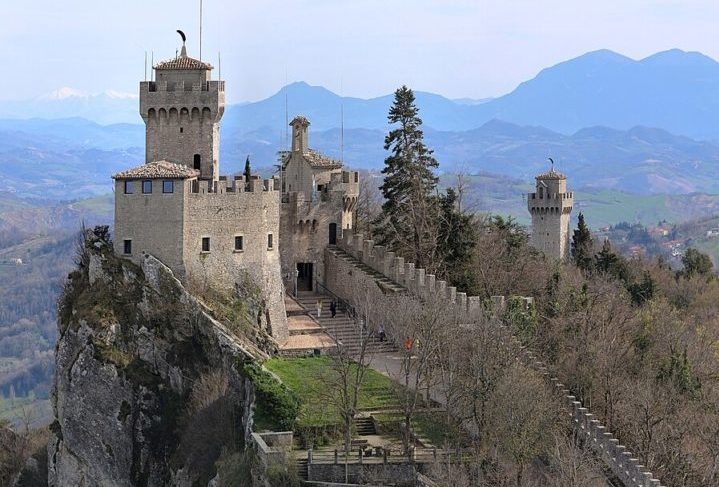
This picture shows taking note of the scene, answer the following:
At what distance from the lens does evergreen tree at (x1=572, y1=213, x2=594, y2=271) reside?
88812 millimetres

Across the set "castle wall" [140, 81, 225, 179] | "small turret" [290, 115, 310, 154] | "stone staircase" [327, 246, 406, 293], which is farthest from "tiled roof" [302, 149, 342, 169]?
"castle wall" [140, 81, 225, 179]

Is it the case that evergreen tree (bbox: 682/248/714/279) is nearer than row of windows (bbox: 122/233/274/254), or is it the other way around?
row of windows (bbox: 122/233/274/254)

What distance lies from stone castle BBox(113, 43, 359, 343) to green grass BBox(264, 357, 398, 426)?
5.35 m

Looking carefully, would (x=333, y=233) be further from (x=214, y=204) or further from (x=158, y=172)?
(x=158, y=172)

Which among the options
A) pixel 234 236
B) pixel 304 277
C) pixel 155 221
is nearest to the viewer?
pixel 155 221

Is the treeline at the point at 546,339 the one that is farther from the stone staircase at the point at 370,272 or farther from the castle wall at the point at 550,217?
the castle wall at the point at 550,217

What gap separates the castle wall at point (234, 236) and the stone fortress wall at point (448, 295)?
5.00 metres

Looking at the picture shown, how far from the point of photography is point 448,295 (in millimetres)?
60094

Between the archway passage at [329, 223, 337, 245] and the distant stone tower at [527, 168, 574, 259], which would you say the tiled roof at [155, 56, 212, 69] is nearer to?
the archway passage at [329, 223, 337, 245]

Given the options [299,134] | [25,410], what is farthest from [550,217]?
[25,410]

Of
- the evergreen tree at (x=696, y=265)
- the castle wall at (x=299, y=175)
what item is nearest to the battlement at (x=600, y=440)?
the castle wall at (x=299, y=175)

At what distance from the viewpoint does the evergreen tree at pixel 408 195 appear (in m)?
69.3

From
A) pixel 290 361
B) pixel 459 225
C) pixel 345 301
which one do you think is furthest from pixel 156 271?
pixel 459 225

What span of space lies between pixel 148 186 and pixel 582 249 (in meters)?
44.4
